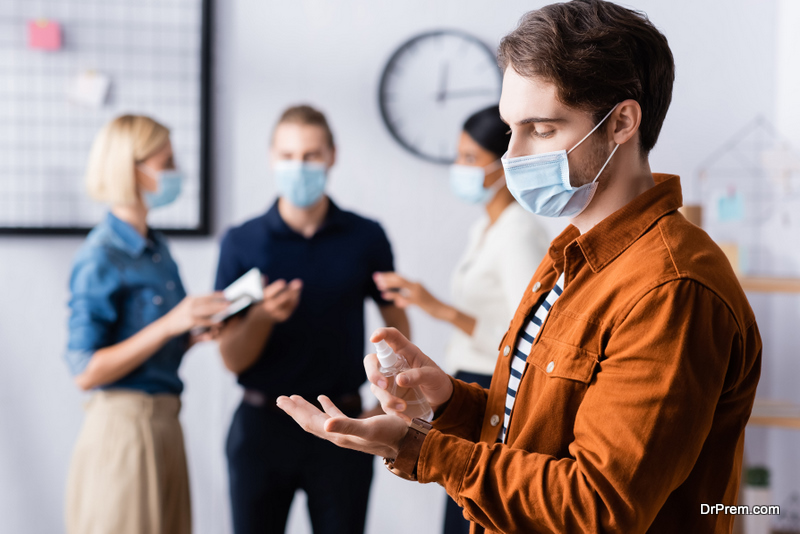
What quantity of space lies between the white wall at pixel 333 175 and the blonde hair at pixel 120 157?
67cm

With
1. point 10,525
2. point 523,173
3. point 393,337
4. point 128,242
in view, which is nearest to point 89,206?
point 128,242

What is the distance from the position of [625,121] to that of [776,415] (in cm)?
196

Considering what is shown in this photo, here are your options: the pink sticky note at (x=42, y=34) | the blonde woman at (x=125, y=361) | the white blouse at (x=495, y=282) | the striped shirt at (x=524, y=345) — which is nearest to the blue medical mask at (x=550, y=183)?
the striped shirt at (x=524, y=345)

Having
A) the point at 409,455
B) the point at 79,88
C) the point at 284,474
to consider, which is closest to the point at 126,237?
the point at 284,474

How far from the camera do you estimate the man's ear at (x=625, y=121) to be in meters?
0.85

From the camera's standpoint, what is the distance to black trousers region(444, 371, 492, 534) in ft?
6.11

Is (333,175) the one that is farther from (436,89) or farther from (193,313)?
(193,313)

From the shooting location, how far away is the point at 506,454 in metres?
0.80

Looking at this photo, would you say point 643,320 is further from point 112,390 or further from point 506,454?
point 112,390

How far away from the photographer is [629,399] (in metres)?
0.72

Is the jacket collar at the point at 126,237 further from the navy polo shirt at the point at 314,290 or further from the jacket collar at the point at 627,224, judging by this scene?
the jacket collar at the point at 627,224

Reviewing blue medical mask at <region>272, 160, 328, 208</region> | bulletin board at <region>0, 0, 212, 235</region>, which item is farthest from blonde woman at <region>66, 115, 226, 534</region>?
bulletin board at <region>0, 0, 212, 235</region>

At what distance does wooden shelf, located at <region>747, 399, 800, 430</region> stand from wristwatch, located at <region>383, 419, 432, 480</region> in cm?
190

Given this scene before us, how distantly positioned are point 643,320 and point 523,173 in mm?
282
